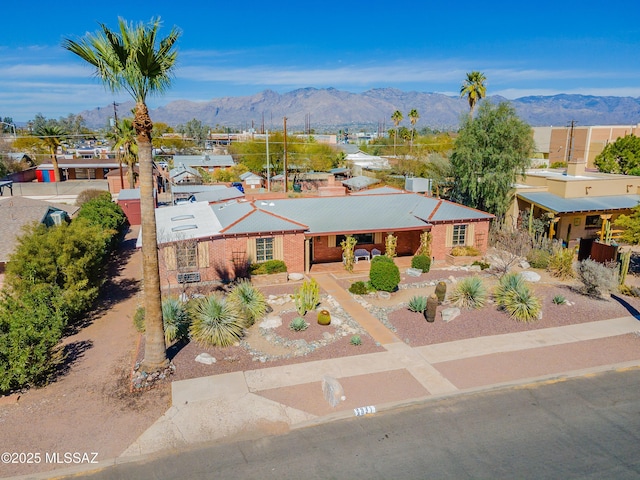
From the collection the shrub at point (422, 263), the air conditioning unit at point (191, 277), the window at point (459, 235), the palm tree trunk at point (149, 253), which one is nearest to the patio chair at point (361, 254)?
the shrub at point (422, 263)

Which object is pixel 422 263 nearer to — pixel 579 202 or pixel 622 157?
pixel 579 202

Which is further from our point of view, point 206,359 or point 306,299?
point 306,299

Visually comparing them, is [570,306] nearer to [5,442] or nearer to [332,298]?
[332,298]

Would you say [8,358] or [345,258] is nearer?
[8,358]

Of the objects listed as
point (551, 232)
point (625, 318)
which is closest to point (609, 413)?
point (625, 318)

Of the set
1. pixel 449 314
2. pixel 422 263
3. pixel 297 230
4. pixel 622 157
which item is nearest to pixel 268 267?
pixel 297 230

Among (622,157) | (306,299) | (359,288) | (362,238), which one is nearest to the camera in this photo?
(306,299)

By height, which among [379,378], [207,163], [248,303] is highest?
[207,163]

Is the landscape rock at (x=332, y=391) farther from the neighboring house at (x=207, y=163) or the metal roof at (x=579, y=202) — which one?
the neighboring house at (x=207, y=163)
